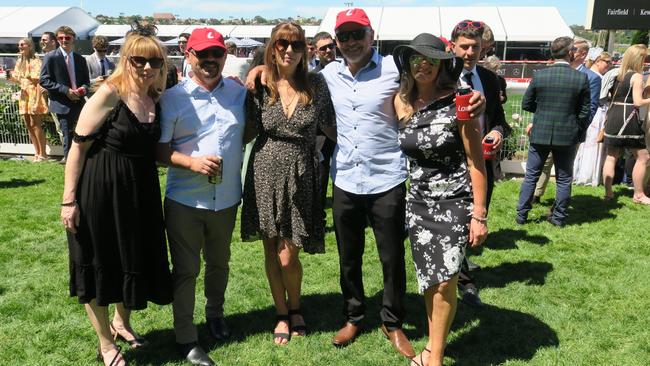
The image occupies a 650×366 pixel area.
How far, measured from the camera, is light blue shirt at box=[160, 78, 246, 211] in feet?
10.2

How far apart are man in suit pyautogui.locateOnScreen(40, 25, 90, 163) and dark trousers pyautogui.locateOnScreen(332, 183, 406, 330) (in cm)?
604

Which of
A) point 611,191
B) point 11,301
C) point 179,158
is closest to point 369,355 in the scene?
point 179,158

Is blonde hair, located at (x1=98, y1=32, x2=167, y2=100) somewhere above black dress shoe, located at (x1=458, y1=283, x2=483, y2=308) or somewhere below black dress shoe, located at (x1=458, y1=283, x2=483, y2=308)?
above

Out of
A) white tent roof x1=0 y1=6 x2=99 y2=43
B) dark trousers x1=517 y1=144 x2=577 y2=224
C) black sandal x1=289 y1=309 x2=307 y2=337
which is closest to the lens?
black sandal x1=289 y1=309 x2=307 y2=337

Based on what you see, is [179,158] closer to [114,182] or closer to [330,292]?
[114,182]

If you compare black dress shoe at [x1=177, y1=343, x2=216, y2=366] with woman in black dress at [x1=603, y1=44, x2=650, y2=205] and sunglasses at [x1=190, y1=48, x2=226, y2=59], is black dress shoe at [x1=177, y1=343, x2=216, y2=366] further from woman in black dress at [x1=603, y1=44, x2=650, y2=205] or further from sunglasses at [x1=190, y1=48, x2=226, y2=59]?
woman in black dress at [x1=603, y1=44, x2=650, y2=205]

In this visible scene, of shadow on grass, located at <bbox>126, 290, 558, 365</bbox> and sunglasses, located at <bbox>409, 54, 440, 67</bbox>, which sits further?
shadow on grass, located at <bbox>126, 290, 558, 365</bbox>

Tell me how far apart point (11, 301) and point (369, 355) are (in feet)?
9.25

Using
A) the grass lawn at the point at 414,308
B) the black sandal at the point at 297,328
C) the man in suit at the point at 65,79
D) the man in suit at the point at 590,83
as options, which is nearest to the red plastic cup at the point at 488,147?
the grass lawn at the point at 414,308

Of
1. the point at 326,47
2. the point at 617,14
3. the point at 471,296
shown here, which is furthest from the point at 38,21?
the point at 471,296

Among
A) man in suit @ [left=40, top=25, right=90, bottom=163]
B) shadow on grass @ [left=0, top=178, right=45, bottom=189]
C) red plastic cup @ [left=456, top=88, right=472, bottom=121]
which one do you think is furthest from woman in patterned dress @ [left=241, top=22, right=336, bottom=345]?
shadow on grass @ [left=0, top=178, right=45, bottom=189]

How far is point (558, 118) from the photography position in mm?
5898

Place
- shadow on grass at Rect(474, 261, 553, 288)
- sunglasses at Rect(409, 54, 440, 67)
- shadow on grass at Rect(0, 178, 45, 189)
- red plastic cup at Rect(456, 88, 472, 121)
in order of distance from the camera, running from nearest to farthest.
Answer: red plastic cup at Rect(456, 88, 472, 121), sunglasses at Rect(409, 54, 440, 67), shadow on grass at Rect(474, 261, 553, 288), shadow on grass at Rect(0, 178, 45, 189)

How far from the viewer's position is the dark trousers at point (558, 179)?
20.4 ft
